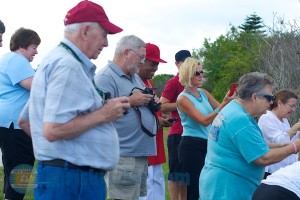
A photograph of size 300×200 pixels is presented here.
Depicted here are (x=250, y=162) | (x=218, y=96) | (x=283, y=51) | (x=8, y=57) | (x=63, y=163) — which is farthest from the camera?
(x=218, y=96)

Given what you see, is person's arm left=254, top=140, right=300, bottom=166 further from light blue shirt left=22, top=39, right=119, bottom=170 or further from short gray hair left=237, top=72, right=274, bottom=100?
light blue shirt left=22, top=39, right=119, bottom=170

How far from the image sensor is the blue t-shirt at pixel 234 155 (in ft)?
15.3

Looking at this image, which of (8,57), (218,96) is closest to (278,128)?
(8,57)

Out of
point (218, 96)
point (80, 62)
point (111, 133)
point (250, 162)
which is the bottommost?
point (218, 96)

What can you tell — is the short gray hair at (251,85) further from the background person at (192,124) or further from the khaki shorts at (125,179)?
the background person at (192,124)

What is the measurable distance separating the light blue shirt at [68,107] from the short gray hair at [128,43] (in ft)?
5.71

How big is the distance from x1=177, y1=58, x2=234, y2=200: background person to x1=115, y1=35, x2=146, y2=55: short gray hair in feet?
4.64

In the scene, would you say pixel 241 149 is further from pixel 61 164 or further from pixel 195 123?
pixel 195 123

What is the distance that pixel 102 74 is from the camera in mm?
5188

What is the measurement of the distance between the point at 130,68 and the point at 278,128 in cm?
226

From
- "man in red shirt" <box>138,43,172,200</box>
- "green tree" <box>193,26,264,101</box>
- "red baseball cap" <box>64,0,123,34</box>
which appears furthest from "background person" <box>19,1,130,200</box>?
"green tree" <box>193,26,264,101</box>

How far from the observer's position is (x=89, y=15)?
3.53 m

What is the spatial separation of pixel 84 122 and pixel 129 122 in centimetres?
180

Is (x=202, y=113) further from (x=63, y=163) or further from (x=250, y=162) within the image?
(x=63, y=163)
